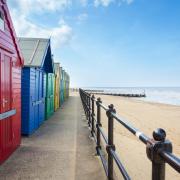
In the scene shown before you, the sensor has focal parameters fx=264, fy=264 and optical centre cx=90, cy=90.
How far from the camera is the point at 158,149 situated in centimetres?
147

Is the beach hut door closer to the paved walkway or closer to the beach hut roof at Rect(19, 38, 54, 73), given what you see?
the paved walkway

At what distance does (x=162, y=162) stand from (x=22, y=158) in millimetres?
4195

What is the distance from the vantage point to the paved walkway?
4.29m

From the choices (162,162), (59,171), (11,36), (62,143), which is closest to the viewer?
(162,162)

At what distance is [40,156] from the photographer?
5.39 m

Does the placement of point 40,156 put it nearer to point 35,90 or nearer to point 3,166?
point 3,166

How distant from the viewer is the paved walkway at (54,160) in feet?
14.1

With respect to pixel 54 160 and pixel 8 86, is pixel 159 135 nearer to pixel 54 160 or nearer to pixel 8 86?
pixel 54 160

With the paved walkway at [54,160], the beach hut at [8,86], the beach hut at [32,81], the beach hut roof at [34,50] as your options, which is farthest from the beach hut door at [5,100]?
the beach hut roof at [34,50]

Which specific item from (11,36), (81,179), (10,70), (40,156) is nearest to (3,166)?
(40,156)

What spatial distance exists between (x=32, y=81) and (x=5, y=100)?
2.78 meters

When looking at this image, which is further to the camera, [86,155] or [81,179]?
[86,155]

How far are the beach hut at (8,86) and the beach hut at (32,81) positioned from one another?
4.33 ft

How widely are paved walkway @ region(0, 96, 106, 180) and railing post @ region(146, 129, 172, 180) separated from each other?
2.77m
